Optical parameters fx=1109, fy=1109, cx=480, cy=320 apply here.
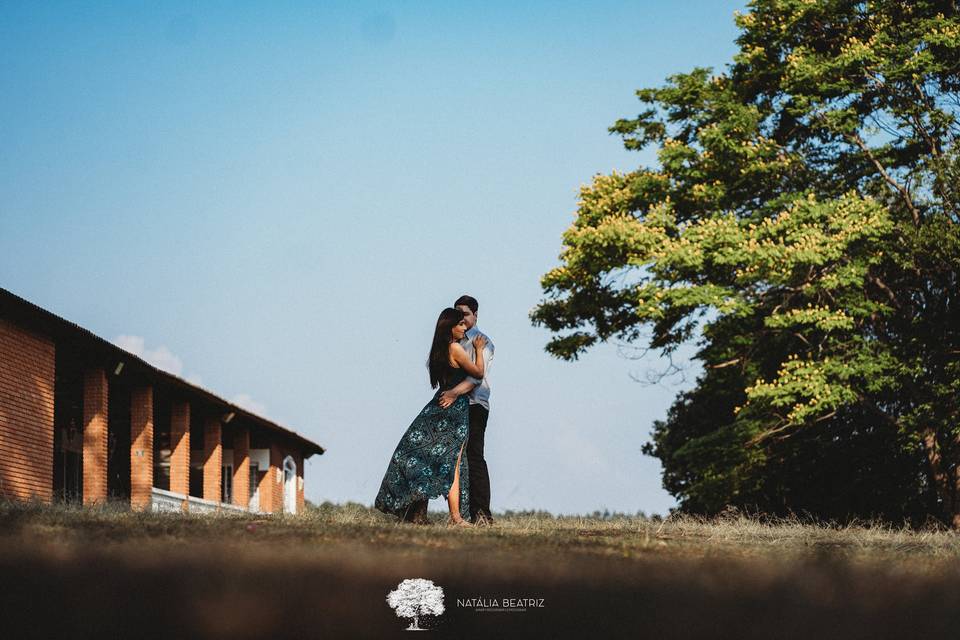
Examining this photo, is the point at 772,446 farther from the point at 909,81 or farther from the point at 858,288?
the point at 909,81

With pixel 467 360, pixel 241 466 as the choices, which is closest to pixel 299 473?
pixel 241 466

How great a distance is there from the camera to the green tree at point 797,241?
22.0m

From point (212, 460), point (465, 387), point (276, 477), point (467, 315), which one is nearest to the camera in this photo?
point (465, 387)

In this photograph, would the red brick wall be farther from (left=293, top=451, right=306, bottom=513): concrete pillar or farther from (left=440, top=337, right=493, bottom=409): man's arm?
(left=293, top=451, right=306, bottom=513): concrete pillar

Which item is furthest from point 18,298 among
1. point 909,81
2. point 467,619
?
point 909,81

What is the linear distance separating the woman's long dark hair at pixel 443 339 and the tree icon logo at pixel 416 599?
5012 millimetres

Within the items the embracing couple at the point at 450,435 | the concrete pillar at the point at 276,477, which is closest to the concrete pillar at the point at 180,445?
the concrete pillar at the point at 276,477

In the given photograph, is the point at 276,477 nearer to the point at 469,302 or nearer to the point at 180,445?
the point at 180,445

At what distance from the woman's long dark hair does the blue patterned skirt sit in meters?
0.28

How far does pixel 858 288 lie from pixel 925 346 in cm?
190

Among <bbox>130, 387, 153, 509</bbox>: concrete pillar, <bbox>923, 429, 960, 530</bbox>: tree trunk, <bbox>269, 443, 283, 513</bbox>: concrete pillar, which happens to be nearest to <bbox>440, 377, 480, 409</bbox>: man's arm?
<bbox>130, 387, 153, 509</bbox>: concrete pillar

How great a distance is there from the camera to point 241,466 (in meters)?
34.0

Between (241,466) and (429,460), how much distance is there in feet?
81.4

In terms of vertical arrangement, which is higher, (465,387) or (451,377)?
(451,377)
